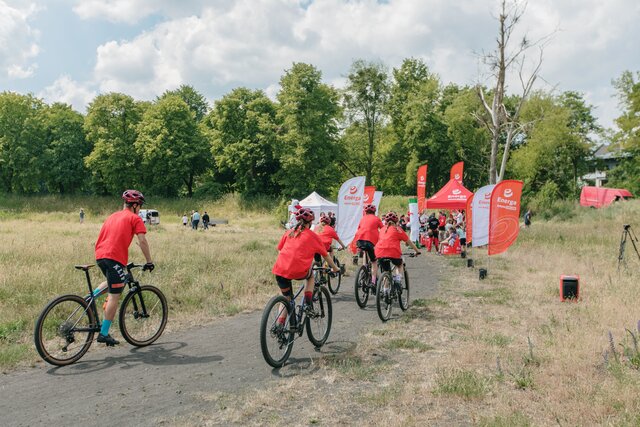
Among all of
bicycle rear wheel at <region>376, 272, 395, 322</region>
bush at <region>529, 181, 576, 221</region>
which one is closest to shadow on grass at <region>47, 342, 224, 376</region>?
bicycle rear wheel at <region>376, 272, 395, 322</region>

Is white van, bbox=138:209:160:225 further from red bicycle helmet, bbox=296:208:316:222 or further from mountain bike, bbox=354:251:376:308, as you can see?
red bicycle helmet, bbox=296:208:316:222

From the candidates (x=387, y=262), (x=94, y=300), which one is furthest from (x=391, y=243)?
(x=94, y=300)

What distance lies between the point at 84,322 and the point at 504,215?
34.9 feet

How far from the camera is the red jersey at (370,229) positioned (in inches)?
407

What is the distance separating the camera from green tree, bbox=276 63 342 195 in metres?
48.6

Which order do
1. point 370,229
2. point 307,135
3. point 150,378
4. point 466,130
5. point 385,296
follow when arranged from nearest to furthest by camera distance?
point 150,378 < point 385,296 < point 370,229 < point 307,135 < point 466,130

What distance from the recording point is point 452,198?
86.6 feet

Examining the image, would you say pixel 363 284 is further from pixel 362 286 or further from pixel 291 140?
pixel 291 140

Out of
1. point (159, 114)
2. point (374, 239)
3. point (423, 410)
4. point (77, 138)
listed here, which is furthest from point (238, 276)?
point (77, 138)

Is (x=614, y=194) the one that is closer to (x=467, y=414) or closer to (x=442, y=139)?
(x=442, y=139)

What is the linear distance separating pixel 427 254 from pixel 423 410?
58.6 feet

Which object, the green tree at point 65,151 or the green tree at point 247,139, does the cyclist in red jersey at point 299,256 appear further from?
the green tree at point 65,151

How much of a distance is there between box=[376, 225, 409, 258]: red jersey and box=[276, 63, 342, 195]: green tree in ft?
128

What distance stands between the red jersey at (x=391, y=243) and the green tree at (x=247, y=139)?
138ft
